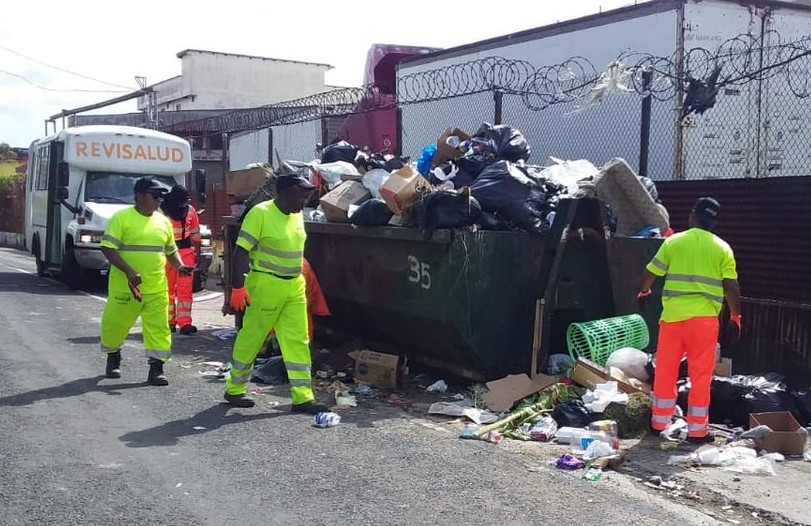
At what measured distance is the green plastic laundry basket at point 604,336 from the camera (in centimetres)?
667

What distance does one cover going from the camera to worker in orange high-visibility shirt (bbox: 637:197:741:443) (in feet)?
18.8

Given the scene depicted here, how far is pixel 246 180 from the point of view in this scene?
31.9 feet

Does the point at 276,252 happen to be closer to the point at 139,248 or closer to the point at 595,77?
the point at 139,248

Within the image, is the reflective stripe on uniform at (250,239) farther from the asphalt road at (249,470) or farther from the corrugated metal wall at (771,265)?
the corrugated metal wall at (771,265)

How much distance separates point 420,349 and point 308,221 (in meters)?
1.82

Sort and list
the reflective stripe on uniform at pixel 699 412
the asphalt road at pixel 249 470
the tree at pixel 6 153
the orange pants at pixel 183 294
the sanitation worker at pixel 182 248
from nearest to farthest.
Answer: the asphalt road at pixel 249 470 < the reflective stripe on uniform at pixel 699 412 < the sanitation worker at pixel 182 248 < the orange pants at pixel 183 294 < the tree at pixel 6 153

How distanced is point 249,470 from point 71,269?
34.0 feet

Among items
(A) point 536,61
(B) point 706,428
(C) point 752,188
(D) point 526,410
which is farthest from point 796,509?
(A) point 536,61

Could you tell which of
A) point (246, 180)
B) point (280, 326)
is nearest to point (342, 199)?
point (280, 326)

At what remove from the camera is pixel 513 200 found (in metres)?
6.76

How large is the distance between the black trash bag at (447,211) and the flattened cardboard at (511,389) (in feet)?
3.91

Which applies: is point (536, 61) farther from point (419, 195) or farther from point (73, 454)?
point (73, 454)

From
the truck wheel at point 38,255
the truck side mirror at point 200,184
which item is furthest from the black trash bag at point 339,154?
the truck wheel at point 38,255

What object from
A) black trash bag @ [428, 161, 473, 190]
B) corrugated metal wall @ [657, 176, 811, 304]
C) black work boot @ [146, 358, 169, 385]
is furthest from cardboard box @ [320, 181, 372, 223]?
corrugated metal wall @ [657, 176, 811, 304]
